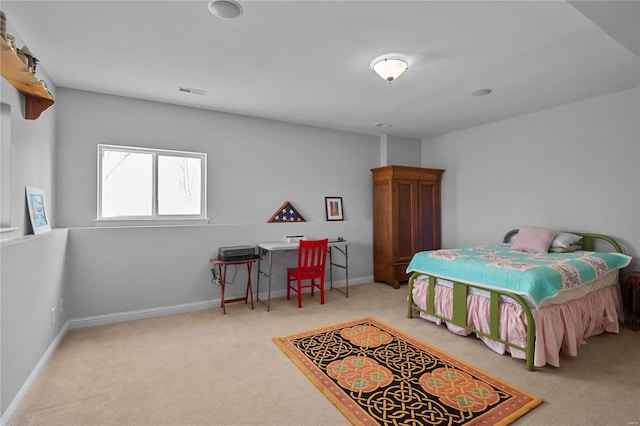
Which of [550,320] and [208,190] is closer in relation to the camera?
[550,320]

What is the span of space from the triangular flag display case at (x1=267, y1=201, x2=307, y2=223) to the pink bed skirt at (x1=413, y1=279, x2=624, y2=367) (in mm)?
2080

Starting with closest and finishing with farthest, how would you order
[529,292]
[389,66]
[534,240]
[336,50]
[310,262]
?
[529,292], [336,50], [389,66], [534,240], [310,262]

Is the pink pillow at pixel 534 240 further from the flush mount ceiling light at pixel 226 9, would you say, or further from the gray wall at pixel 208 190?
the flush mount ceiling light at pixel 226 9

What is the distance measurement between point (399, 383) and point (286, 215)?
2917 mm

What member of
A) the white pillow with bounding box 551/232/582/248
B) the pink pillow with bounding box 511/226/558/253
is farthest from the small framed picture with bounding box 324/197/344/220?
the white pillow with bounding box 551/232/582/248

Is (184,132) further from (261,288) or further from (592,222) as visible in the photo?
(592,222)

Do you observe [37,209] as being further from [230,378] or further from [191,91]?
[230,378]

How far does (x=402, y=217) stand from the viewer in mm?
5168

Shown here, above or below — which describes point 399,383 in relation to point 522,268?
below

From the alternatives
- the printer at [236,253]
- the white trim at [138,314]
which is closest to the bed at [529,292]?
the printer at [236,253]

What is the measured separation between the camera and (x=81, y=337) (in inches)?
125

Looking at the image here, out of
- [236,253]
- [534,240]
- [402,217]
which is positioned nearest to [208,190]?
[236,253]

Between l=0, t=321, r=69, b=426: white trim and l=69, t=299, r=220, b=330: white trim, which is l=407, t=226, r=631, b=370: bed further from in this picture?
l=0, t=321, r=69, b=426: white trim

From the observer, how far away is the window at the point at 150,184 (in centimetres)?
371
